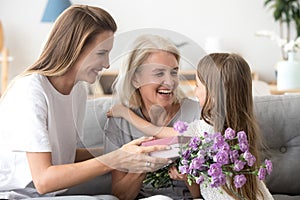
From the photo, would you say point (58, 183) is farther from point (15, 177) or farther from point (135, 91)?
point (135, 91)

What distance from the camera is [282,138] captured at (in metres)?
2.03

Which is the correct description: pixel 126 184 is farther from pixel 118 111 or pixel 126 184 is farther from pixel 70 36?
pixel 70 36

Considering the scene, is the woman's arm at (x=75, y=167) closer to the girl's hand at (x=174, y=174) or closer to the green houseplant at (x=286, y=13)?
the girl's hand at (x=174, y=174)

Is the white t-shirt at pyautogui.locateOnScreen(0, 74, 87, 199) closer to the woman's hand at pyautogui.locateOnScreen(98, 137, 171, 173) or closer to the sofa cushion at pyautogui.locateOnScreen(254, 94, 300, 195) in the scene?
the woman's hand at pyautogui.locateOnScreen(98, 137, 171, 173)

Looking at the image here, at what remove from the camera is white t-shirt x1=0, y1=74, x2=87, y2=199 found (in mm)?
1508

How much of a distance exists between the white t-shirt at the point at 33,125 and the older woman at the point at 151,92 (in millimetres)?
193

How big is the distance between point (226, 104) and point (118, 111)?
291 mm

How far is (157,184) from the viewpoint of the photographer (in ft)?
5.26

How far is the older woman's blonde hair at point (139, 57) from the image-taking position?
1.41m

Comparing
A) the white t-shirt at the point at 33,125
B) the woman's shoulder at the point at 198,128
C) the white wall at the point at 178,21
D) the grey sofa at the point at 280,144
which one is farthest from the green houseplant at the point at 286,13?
the woman's shoulder at the point at 198,128

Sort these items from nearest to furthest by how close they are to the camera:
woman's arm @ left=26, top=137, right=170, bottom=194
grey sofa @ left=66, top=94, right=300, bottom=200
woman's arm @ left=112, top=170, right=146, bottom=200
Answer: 1. woman's arm @ left=26, top=137, right=170, bottom=194
2. woman's arm @ left=112, top=170, right=146, bottom=200
3. grey sofa @ left=66, top=94, right=300, bottom=200

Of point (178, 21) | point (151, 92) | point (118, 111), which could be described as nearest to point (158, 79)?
point (151, 92)

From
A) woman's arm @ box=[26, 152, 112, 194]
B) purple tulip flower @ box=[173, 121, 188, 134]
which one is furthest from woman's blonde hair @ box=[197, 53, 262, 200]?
woman's arm @ box=[26, 152, 112, 194]

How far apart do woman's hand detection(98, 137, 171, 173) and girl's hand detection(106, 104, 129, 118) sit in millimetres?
87
